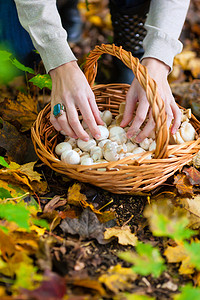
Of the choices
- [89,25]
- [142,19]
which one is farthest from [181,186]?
[89,25]

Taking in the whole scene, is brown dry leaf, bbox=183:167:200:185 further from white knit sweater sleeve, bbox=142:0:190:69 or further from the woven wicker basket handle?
white knit sweater sleeve, bbox=142:0:190:69

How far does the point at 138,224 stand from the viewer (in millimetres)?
1045

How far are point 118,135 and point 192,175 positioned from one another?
1.16ft

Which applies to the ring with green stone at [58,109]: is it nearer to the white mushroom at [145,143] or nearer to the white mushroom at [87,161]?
the white mushroom at [87,161]

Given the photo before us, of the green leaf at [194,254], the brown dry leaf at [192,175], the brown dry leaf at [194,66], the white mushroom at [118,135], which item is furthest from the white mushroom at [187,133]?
the brown dry leaf at [194,66]

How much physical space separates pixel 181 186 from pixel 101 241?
408 millimetres

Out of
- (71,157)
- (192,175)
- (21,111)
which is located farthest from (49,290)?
(21,111)

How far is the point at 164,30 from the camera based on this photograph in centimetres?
120

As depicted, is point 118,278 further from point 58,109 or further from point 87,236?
point 58,109

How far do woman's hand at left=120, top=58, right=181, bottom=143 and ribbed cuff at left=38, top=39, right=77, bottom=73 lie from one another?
0.91 feet

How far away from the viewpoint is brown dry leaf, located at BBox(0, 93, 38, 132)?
4.81ft

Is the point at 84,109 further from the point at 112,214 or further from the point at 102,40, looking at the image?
the point at 102,40

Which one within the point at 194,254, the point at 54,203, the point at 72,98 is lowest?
the point at 54,203

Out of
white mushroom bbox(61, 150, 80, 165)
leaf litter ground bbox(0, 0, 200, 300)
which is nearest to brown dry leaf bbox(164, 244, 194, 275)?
leaf litter ground bbox(0, 0, 200, 300)
